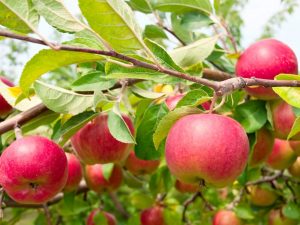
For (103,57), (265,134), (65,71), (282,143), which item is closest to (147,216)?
(282,143)

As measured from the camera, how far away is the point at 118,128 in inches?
38.9

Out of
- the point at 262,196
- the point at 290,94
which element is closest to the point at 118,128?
the point at 290,94

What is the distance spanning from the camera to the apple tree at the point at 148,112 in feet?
2.68

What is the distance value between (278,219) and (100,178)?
72 cm

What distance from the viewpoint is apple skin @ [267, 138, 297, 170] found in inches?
62.0

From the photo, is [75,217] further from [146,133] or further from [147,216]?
[146,133]

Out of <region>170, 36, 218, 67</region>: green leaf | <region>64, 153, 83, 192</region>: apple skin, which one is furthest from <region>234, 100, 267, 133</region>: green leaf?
<region>64, 153, 83, 192</region>: apple skin

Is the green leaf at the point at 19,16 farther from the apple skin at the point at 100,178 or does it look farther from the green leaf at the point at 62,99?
the apple skin at the point at 100,178

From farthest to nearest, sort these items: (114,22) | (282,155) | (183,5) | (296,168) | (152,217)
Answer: (152,217) → (296,168) → (282,155) → (183,5) → (114,22)

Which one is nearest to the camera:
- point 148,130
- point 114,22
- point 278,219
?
point 114,22

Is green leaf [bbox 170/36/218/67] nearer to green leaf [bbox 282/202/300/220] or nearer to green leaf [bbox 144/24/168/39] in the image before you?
green leaf [bbox 144/24/168/39]

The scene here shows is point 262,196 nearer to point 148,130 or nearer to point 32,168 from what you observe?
point 148,130

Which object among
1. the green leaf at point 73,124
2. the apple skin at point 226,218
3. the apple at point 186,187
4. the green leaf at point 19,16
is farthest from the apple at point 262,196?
the green leaf at point 19,16

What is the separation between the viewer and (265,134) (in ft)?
4.28
